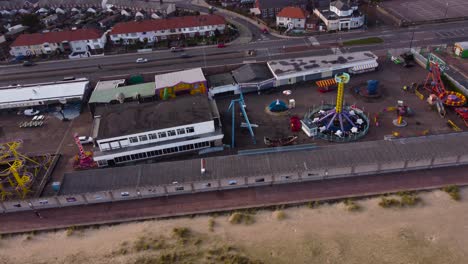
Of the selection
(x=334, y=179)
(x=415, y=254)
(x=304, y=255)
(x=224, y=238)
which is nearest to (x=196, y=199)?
(x=224, y=238)

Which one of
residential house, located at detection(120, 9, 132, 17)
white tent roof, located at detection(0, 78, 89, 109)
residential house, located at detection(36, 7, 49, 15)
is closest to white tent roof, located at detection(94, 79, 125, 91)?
white tent roof, located at detection(0, 78, 89, 109)

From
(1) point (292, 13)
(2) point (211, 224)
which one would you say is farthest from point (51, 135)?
(1) point (292, 13)

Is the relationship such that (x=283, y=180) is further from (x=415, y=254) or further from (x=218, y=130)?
(x=415, y=254)

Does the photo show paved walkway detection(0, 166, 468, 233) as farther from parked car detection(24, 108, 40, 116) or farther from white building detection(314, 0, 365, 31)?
white building detection(314, 0, 365, 31)

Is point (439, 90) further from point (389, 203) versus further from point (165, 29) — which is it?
point (165, 29)

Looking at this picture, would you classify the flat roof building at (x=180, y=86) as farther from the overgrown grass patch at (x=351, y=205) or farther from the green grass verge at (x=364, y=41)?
the green grass verge at (x=364, y=41)

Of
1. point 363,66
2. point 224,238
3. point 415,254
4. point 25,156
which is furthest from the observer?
point 363,66
